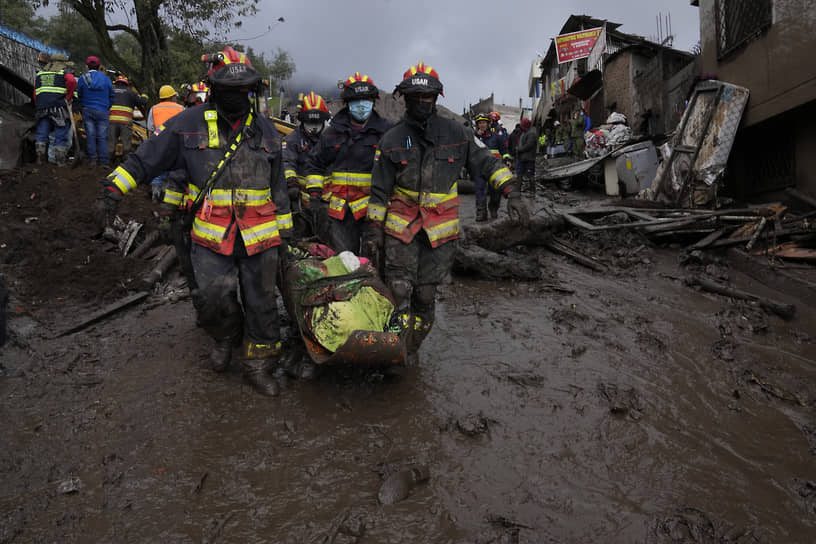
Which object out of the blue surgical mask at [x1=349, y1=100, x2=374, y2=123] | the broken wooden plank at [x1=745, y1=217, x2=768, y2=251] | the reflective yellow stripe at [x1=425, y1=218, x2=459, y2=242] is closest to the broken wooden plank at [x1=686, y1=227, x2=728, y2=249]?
the broken wooden plank at [x1=745, y1=217, x2=768, y2=251]

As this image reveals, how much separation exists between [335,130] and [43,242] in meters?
3.80

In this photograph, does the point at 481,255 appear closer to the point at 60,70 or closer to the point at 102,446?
the point at 102,446

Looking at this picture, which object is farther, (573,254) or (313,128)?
(573,254)

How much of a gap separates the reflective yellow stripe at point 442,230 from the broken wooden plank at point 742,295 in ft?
11.6

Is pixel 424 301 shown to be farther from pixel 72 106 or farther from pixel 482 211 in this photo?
pixel 72 106

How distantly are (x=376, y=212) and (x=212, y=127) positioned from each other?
1.23m

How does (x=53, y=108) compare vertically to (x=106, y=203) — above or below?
above

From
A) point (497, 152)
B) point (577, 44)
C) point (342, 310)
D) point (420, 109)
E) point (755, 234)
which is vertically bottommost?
point (342, 310)

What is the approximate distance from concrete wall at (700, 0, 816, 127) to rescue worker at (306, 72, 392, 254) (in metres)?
6.15

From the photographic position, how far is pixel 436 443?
9.28ft

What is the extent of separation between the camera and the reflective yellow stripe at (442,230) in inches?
144

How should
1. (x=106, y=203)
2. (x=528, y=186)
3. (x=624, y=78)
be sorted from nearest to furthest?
(x=106, y=203) → (x=528, y=186) → (x=624, y=78)

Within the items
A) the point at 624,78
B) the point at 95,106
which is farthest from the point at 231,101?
the point at 624,78

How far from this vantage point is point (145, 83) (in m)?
12.6
